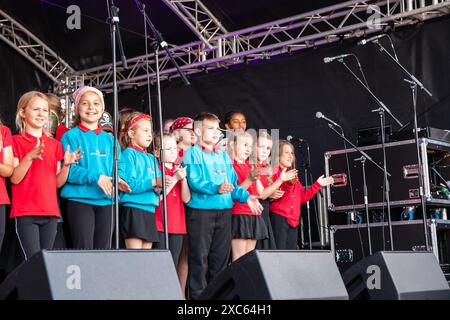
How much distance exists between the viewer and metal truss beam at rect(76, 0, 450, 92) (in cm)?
640

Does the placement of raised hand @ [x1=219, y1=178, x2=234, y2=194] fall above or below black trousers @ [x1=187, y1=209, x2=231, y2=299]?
above

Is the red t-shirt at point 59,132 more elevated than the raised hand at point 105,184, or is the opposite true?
the red t-shirt at point 59,132

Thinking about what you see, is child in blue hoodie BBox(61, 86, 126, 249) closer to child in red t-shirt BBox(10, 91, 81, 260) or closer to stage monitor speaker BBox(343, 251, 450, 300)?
child in red t-shirt BBox(10, 91, 81, 260)

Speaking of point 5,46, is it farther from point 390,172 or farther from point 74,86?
point 390,172

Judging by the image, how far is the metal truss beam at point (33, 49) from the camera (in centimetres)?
762

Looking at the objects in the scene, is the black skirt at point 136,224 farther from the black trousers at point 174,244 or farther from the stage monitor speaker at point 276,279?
the stage monitor speaker at point 276,279

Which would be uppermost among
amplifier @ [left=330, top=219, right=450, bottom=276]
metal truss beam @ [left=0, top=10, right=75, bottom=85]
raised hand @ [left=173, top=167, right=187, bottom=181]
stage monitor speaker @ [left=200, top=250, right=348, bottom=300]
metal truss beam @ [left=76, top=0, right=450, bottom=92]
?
metal truss beam @ [left=0, top=10, right=75, bottom=85]

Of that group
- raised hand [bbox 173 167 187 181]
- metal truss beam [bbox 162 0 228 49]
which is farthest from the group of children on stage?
metal truss beam [bbox 162 0 228 49]

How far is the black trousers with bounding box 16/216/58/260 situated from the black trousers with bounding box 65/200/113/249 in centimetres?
13

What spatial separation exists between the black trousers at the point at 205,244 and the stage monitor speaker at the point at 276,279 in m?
1.58

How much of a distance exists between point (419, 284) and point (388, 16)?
3.84 metres

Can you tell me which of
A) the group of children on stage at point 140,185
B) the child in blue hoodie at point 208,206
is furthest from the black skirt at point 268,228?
the child in blue hoodie at point 208,206

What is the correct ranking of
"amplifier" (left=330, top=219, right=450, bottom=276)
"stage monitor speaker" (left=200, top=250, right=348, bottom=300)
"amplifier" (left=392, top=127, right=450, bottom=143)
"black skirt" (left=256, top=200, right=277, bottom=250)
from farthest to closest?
"amplifier" (left=392, top=127, right=450, bottom=143) → "amplifier" (left=330, top=219, right=450, bottom=276) → "black skirt" (left=256, top=200, right=277, bottom=250) → "stage monitor speaker" (left=200, top=250, right=348, bottom=300)
